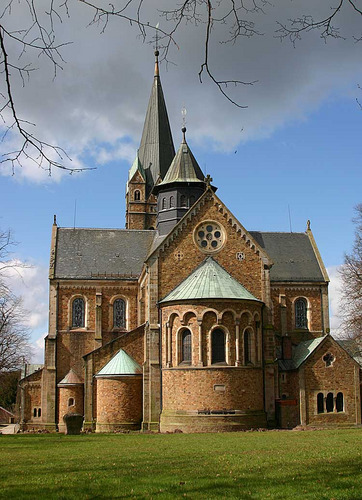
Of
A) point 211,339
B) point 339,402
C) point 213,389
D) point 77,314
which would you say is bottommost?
point 339,402

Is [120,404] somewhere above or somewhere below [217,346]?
below

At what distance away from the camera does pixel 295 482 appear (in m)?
13.5

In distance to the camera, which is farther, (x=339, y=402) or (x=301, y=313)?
(x=301, y=313)

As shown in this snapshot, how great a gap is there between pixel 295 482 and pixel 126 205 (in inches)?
2395

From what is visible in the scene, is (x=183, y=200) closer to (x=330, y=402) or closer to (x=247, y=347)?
(x=247, y=347)

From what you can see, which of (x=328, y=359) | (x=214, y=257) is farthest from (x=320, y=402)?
(x=214, y=257)

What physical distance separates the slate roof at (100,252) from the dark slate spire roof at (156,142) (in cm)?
1722

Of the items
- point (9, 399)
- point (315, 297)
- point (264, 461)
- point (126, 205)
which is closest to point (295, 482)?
point (264, 461)

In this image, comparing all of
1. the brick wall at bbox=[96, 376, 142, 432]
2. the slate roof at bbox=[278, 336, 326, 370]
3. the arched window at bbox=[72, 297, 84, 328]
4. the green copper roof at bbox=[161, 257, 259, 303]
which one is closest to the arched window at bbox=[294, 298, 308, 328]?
the slate roof at bbox=[278, 336, 326, 370]

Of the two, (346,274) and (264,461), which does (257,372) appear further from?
(264,461)

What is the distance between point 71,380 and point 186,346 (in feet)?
38.9

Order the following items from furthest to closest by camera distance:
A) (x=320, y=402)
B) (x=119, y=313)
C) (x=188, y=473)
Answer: (x=119, y=313)
(x=320, y=402)
(x=188, y=473)

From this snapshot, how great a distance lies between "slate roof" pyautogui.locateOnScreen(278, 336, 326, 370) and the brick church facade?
114 millimetres

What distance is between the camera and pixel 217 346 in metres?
37.9
